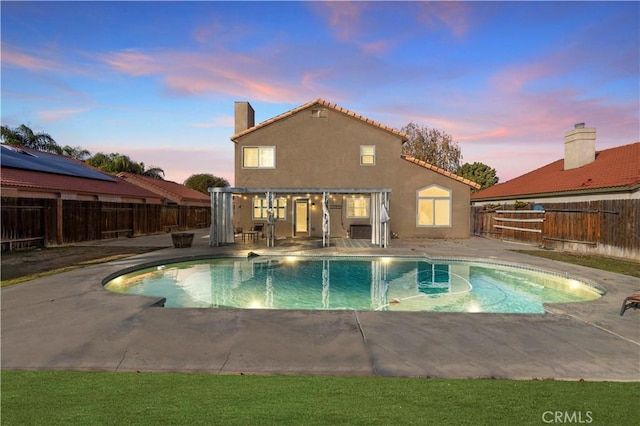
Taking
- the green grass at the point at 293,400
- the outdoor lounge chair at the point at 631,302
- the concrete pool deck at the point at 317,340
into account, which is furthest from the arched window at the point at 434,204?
the green grass at the point at 293,400

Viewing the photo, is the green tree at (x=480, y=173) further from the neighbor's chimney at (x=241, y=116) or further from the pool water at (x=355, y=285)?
the pool water at (x=355, y=285)

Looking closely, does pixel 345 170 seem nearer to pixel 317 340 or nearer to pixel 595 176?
pixel 595 176

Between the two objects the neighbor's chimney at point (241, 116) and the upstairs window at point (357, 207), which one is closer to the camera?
the upstairs window at point (357, 207)

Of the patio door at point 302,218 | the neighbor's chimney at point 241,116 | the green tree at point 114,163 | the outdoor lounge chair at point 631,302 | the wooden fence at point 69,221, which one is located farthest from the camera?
the green tree at point 114,163

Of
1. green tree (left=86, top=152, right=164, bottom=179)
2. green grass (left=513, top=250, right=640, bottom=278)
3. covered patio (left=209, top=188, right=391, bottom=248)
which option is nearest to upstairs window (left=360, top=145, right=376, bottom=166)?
covered patio (left=209, top=188, right=391, bottom=248)

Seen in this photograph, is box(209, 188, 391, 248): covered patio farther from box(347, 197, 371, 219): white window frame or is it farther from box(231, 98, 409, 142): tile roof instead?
box(231, 98, 409, 142): tile roof

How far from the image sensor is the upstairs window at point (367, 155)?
21047 millimetres

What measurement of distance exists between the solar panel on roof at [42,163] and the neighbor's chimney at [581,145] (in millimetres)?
31437

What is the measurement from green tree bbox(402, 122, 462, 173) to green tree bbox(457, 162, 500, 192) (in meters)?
2.98

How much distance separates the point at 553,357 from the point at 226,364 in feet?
13.3

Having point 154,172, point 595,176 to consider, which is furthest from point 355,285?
point 154,172

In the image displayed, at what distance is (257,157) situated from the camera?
69.2 feet

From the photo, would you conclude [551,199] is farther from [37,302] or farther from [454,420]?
[37,302]

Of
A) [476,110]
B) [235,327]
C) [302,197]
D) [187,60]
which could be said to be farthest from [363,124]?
[235,327]
